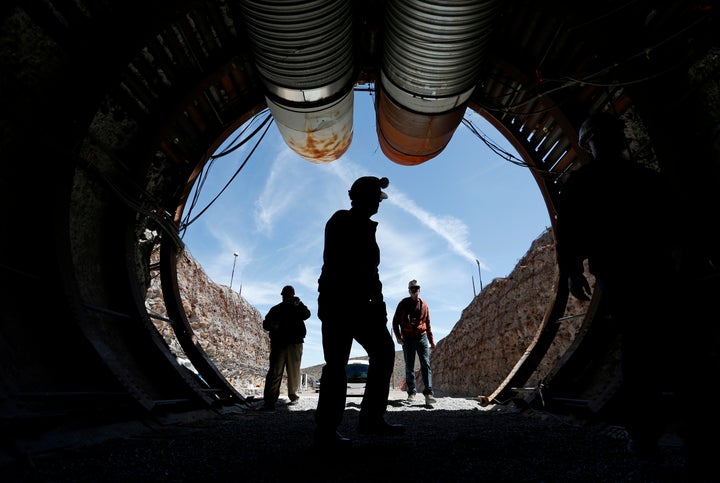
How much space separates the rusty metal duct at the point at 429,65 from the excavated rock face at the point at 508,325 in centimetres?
887

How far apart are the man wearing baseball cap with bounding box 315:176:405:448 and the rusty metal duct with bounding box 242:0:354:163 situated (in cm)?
142

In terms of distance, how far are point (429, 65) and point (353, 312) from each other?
2342 millimetres

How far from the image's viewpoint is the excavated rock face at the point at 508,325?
497 inches

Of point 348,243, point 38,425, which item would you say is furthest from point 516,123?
point 38,425

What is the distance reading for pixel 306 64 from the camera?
10.8ft

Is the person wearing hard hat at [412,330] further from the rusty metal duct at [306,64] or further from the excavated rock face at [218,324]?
the excavated rock face at [218,324]

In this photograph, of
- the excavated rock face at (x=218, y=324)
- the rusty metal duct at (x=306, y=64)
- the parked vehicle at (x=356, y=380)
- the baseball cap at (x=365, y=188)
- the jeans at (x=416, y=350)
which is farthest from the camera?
the excavated rock face at (x=218, y=324)

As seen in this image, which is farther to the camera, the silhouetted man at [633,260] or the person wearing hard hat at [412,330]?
the person wearing hard hat at [412,330]

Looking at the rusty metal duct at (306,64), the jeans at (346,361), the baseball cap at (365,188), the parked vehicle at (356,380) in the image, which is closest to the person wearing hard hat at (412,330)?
the rusty metal duct at (306,64)

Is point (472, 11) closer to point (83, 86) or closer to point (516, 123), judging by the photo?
point (516, 123)

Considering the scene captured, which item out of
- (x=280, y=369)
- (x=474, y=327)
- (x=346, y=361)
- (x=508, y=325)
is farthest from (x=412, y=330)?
(x=474, y=327)

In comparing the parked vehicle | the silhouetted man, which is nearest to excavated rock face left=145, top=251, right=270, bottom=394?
the parked vehicle

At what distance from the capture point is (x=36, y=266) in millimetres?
2727

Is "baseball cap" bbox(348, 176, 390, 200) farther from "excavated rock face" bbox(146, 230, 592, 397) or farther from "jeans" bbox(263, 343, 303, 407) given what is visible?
"excavated rock face" bbox(146, 230, 592, 397)
